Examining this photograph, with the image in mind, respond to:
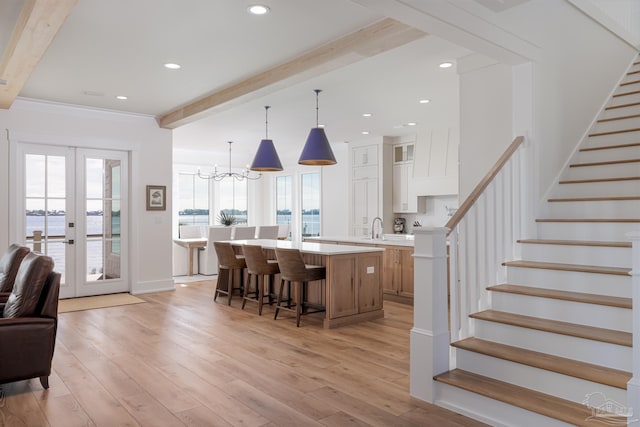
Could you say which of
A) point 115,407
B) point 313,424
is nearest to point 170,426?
point 115,407

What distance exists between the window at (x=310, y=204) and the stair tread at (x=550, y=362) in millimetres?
8390

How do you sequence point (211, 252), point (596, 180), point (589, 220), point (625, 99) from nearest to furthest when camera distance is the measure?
point (589, 220) < point (596, 180) < point (625, 99) < point (211, 252)

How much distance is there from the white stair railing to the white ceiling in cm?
143

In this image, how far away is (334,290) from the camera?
190 inches

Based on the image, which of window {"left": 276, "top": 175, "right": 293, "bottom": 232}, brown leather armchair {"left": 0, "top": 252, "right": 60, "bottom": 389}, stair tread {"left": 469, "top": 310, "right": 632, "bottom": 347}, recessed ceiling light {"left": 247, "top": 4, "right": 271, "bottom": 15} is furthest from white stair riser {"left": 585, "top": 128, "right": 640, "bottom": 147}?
window {"left": 276, "top": 175, "right": 293, "bottom": 232}

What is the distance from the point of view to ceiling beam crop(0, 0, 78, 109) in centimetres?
296

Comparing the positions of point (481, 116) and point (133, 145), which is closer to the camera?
point (481, 116)

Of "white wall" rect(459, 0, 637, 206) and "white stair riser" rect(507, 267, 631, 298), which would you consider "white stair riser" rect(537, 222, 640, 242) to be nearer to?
"white wall" rect(459, 0, 637, 206)

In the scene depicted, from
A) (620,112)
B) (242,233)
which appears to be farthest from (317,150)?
(620,112)

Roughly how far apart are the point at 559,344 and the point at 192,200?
32.5ft

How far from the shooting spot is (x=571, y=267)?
2.97 m

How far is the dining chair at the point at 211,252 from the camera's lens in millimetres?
7809

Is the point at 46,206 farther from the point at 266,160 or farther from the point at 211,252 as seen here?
the point at 266,160

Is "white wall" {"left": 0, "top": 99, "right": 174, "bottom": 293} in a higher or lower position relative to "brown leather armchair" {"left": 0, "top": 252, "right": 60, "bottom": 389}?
higher
